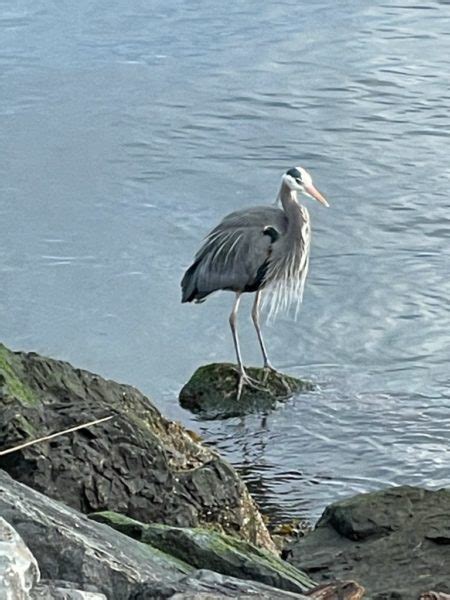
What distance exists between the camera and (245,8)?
769 inches

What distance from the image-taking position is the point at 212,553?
15.6 ft

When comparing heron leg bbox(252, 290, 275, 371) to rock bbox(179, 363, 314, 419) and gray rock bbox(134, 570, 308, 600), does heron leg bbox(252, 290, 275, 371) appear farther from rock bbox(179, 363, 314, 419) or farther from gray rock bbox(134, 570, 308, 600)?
gray rock bbox(134, 570, 308, 600)

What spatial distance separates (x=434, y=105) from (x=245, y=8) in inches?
154

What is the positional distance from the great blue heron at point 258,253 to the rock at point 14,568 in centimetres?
711

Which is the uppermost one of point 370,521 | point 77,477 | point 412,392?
point 77,477

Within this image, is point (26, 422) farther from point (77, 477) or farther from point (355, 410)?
point (355, 410)

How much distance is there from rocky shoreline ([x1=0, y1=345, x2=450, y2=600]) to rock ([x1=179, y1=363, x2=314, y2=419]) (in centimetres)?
220

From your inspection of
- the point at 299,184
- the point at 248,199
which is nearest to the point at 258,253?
the point at 299,184

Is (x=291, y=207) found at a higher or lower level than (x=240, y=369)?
higher

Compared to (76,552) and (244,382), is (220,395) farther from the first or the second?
(76,552)

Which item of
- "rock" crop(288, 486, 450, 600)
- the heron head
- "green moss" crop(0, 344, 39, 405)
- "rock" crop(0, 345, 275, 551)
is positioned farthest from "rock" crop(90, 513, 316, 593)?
the heron head

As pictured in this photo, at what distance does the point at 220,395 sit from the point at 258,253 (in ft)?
4.74

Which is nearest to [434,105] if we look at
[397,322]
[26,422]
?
[397,322]

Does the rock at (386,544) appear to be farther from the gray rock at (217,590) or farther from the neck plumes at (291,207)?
the neck plumes at (291,207)
